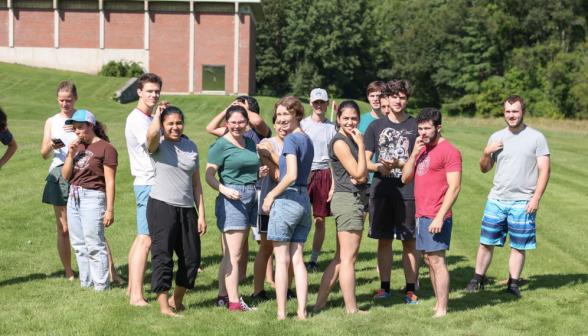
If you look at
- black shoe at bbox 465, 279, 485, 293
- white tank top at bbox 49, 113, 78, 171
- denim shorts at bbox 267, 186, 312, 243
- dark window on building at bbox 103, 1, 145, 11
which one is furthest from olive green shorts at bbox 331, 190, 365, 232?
dark window on building at bbox 103, 1, 145, 11

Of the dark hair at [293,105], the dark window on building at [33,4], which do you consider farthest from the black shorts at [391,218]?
the dark window on building at [33,4]

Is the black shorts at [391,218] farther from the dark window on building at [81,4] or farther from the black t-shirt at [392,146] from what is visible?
the dark window on building at [81,4]

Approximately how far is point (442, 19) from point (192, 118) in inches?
1833

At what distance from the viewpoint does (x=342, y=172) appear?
213 inches

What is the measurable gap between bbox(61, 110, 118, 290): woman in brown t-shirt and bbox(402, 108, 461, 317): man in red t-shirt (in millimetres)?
3334

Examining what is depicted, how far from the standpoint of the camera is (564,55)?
5638cm

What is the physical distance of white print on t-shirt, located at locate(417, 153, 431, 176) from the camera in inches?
217

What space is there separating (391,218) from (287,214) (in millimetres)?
1640

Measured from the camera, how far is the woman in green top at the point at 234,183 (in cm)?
541

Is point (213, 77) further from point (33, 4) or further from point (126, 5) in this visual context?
point (33, 4)

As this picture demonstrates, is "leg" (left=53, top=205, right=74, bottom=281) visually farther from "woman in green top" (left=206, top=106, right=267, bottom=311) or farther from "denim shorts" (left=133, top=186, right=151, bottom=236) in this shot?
"woman in green top" (left=206, top=106, right=267, bottom=311)

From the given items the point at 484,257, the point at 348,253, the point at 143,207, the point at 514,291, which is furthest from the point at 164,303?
the point at 514,291

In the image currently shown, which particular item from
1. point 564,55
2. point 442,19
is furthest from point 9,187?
point 442,19

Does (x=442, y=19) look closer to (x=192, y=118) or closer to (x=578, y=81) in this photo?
(x=578, y=81)
